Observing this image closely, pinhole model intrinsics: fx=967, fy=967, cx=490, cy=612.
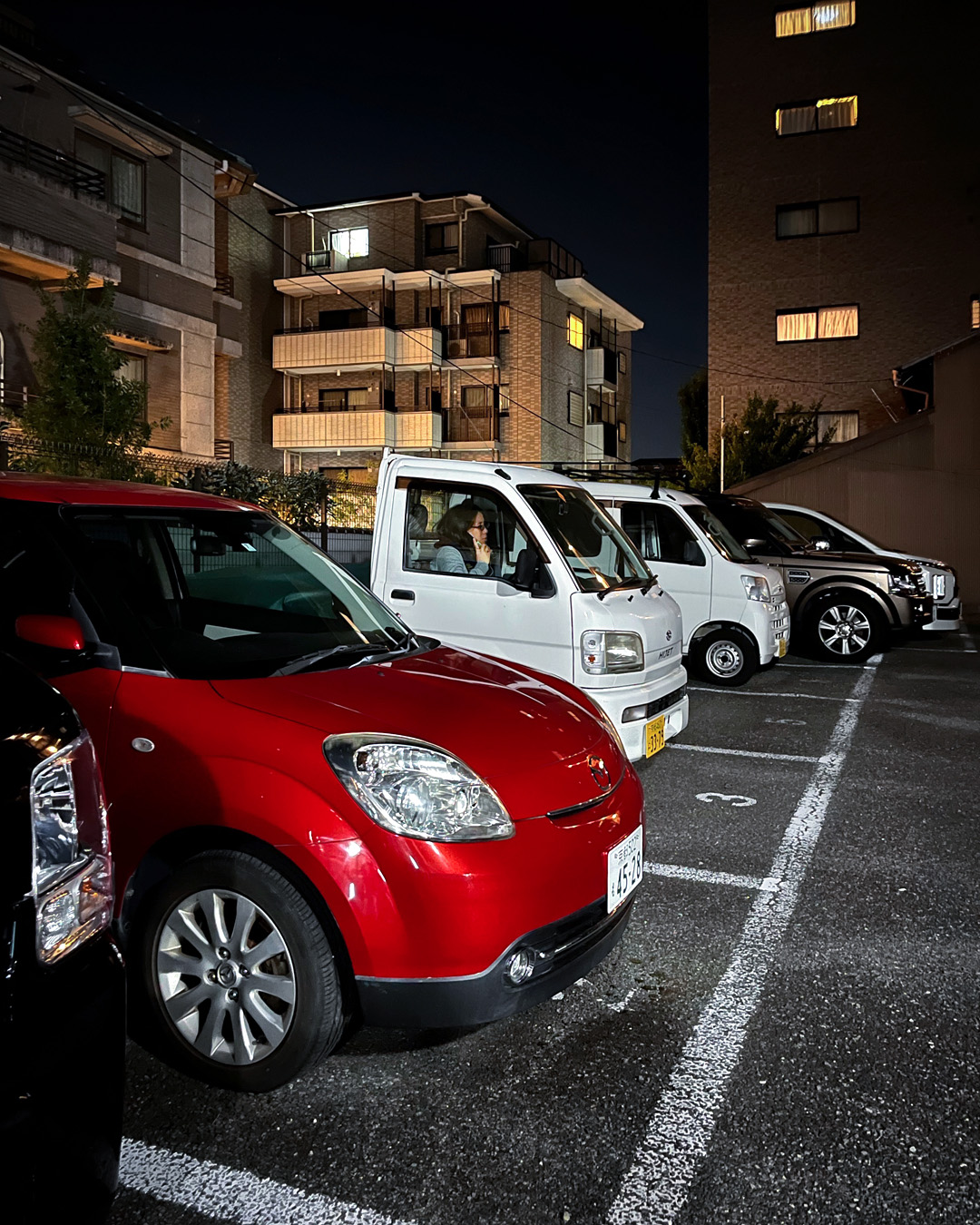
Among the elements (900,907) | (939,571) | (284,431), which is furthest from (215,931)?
(284,431)

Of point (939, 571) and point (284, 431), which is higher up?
point (284, 431)

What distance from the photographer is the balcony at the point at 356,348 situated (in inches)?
1262

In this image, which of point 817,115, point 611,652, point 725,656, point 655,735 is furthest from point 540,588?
point 817,115

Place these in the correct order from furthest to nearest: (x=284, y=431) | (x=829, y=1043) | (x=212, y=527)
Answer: (x=284, y=431), (x=212, y=527), (x=829, y=1043)

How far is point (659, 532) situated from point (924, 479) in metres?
11.2

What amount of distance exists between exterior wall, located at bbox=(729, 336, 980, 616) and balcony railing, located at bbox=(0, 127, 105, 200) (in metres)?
15.1

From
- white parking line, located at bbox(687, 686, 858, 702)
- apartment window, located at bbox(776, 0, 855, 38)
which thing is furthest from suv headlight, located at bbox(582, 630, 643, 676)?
apartment window, located at bbox(776, 0, 855, 38)

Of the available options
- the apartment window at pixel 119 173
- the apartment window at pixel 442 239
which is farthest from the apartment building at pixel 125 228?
the apartment window at pixel 442 239

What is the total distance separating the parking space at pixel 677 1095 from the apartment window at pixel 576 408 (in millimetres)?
31812

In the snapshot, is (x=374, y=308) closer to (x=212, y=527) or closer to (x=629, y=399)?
(x=629, y=399)

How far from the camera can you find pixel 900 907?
13.9 ft

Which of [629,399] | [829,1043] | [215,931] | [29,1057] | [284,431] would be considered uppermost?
[629,399]

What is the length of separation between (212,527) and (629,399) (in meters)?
39.4

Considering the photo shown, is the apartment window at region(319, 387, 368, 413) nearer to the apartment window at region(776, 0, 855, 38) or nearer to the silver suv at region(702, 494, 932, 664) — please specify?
the apartment window at region(776, 0, 855, 38)
